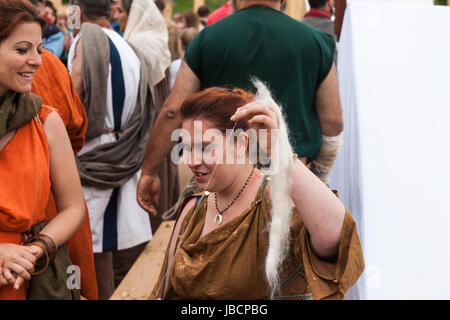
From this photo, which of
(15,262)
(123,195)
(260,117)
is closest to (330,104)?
(260,117)

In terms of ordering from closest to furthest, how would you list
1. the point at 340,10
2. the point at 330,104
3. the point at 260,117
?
the point at 260,117 → the point at 330,104 → the point at 340,10

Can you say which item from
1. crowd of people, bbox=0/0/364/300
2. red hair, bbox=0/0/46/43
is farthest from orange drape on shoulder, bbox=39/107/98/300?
red hair, bbox=0/0/46/43

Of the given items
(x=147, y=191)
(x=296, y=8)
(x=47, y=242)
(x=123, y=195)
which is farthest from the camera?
(x=296, y=8)

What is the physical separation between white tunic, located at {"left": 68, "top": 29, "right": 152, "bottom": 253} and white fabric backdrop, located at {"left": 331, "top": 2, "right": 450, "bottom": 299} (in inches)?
58.8

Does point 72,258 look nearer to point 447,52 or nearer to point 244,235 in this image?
point 244,235

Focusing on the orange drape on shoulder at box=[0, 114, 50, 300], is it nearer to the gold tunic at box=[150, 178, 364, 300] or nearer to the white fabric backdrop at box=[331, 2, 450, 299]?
the gold tunic at box=[150, 178, 364, 300]

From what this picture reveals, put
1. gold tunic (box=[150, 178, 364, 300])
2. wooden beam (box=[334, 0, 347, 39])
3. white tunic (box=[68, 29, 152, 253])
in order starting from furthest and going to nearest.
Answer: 1. white tunic (box=[68, 29, 152, 253])
2. wooden beam (box=[334, 0, 347, 39])
3. gold tunic (box=[150, 178, 364, 300])

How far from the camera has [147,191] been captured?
2.48 metres

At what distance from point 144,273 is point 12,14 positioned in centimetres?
251

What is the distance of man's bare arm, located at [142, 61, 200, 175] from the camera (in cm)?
234

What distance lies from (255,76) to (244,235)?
33.8 inches

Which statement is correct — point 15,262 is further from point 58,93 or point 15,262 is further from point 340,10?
point 340,10

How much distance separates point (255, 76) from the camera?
2.21 metres
